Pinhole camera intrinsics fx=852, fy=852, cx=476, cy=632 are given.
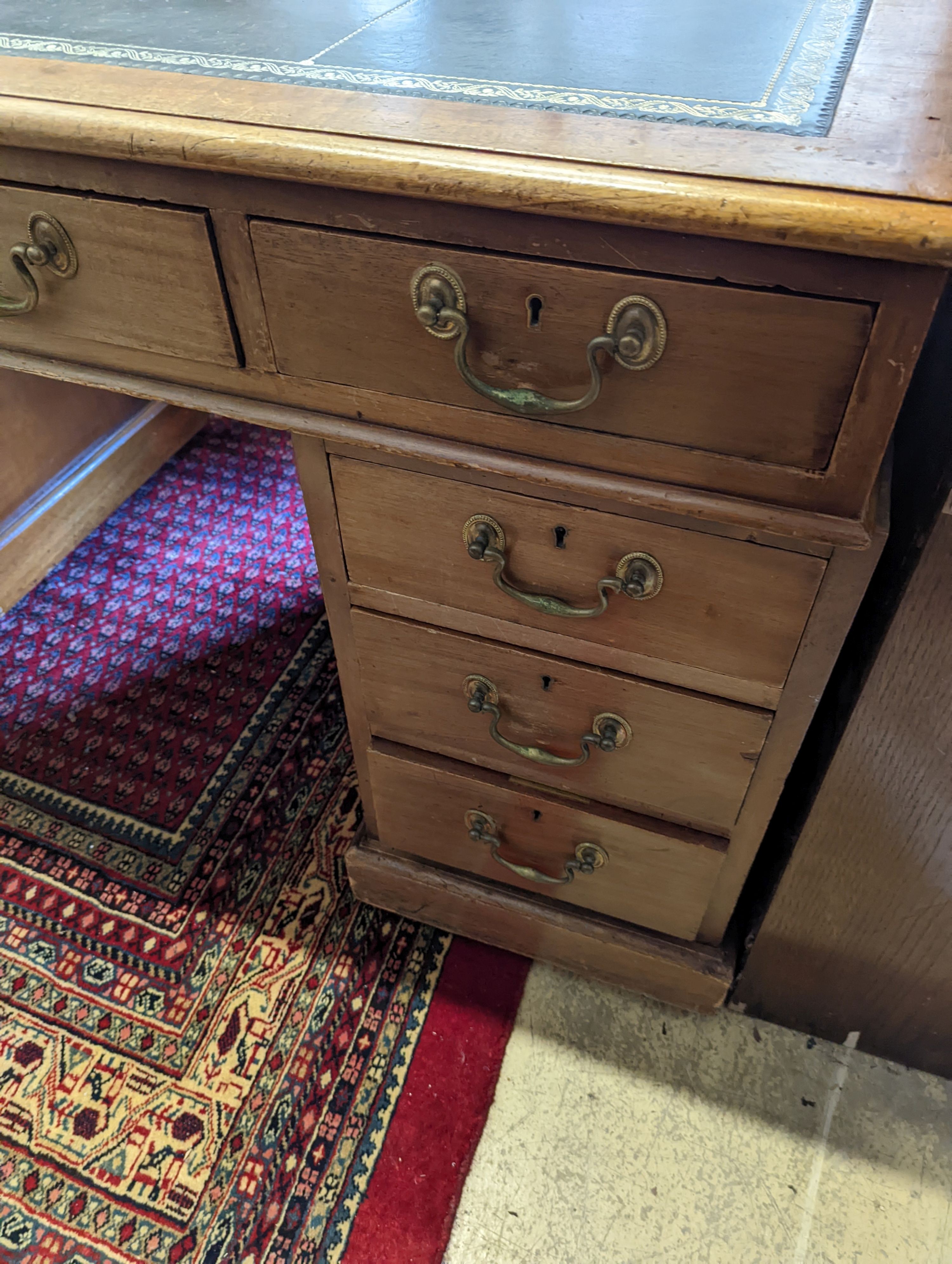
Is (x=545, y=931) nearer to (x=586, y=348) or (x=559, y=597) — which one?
(x=559, y=597)

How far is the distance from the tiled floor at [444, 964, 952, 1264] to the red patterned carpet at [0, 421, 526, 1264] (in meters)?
0.05

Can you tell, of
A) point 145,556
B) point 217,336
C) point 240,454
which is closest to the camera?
point 217,336

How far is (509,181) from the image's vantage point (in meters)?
A: 0.44

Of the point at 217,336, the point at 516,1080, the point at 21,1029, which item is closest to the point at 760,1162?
the point at 516,1080

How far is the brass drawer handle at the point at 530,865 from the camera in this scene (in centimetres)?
84

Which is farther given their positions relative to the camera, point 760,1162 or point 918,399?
point 760,1162

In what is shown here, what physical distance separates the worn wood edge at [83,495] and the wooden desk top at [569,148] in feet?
3.05

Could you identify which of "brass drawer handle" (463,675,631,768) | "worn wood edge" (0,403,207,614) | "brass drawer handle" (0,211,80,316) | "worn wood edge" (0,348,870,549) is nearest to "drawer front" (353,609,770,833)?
"brass drawer handle" (463,675,631,768)

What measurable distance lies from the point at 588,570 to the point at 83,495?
1.18 m

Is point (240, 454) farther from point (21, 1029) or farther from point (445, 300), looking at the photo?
point (445, 300)

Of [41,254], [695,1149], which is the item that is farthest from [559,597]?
[695,1149]

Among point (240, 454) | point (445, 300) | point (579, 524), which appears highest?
point (445, 300)

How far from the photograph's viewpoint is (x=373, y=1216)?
32.8 inches

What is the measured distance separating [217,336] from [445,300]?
7.0 inches
